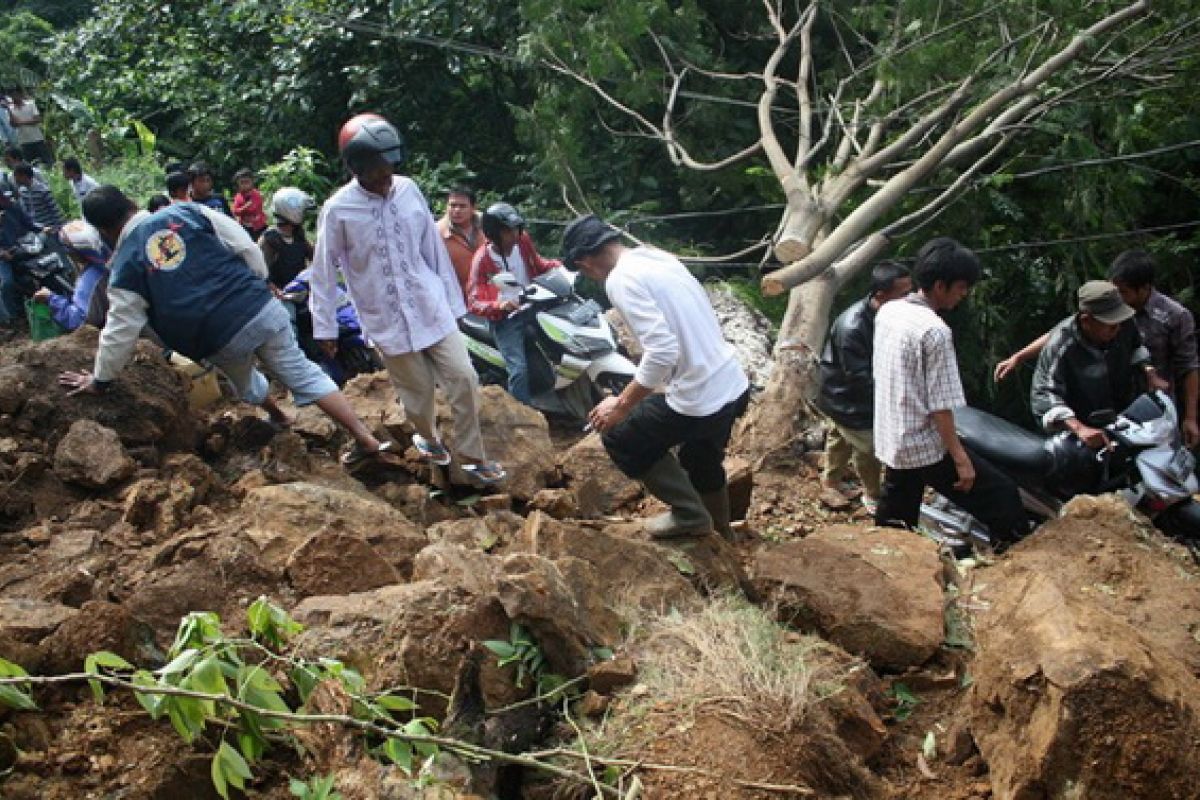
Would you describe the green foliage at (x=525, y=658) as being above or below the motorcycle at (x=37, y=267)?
below

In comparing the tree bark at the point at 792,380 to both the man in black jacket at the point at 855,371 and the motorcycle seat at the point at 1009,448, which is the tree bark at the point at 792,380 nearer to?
the man in black jacket at the point at 855,371

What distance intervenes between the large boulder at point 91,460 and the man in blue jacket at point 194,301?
429mm

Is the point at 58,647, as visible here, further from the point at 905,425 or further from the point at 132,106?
the point at 132,106

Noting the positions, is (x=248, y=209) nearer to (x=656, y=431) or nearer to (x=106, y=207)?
(x=106, y=207)

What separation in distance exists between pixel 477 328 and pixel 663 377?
379 centimetres

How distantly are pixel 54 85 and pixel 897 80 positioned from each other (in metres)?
11.3

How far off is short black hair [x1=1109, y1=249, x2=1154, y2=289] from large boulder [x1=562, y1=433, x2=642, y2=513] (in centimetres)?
269

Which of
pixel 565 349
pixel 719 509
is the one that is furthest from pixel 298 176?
pixel 719 509

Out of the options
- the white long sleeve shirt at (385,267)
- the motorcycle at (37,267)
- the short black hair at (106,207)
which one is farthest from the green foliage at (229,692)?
the motorcycle at (37,267)

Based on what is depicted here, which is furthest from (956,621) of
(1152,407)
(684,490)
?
(1152,407)

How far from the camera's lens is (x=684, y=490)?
4621 mm

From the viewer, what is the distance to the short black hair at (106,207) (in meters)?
5.29

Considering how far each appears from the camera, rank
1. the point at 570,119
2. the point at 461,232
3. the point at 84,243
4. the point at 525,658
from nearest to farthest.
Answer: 1. the point at 525,658
2. the point at 84,243
3. the point at 461,232
4. the point at 570,119

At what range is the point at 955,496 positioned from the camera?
16.4ft
